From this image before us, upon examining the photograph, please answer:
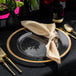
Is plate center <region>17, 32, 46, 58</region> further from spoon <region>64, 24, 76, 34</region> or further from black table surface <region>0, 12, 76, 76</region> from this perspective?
spoon <region>64, 24, 76, 34</region>

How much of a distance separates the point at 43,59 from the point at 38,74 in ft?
0.22

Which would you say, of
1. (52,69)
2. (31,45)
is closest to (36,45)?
(31,45)

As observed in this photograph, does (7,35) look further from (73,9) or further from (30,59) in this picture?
(73,9)

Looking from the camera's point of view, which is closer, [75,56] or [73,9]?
[75,56]

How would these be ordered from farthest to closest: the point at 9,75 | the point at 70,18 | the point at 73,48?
the point at 70,18
the point at 73,48
the point at 9,75

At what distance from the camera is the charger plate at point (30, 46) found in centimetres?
72

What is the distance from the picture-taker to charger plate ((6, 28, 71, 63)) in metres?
0.72

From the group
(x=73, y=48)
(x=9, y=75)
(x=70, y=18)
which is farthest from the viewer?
(x=70, y=18)

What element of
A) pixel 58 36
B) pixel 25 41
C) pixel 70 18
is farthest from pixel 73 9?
pixel 25 41

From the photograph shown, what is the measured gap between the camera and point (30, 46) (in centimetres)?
79

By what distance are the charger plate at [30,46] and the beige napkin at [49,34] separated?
0.09 feet

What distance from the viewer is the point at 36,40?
32.1 inches

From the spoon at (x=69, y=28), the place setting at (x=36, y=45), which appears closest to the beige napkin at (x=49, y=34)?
the place setting at (x=36, y=45)

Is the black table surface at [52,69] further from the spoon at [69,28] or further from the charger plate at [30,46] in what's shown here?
the spoon at [69,28]
